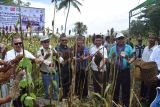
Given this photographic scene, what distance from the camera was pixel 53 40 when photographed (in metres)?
2.45

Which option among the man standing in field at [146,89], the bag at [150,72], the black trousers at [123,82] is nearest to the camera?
the bag at [150,72]

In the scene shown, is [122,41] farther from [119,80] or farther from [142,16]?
[142,16]

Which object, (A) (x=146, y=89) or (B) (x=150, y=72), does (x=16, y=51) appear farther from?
(A) (x=146, y=89)

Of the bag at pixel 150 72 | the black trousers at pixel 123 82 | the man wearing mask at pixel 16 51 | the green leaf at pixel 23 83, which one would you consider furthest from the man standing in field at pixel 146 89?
the green leaf at pixel 23 83

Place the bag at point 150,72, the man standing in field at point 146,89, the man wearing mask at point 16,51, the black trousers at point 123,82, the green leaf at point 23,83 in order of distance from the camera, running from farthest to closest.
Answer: the black trousers at point 123,82 < the man standing in field at point 146,89 < the bag at point 150,72 < the man wearing mask at point 16,51 < the green leaf at point 23,83

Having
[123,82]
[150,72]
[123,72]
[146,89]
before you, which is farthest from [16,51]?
[146,89]

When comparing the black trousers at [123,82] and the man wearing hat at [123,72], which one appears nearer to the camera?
the man wearing hat at [123,72]

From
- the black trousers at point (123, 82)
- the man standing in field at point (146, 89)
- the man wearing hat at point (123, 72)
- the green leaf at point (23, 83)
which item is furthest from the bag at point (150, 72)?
the green leaf at point (23, 83)

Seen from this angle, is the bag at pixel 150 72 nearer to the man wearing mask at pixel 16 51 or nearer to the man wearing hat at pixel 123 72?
the man wearing hat at pixel 123 72

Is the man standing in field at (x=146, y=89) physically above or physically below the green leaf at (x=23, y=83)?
below

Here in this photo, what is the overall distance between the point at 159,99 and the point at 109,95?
0.91 metres

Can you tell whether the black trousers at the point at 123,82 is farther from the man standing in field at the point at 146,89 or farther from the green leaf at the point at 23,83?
the green leaf at the point at 23,83

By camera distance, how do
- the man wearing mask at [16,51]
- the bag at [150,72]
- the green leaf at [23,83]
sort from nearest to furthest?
the green leaf at [23,83] < the man wearing mask at [16,51] < the bag at [150,72]

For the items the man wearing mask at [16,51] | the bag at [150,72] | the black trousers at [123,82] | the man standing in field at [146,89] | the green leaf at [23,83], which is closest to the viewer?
the green leaf at [23,83]
